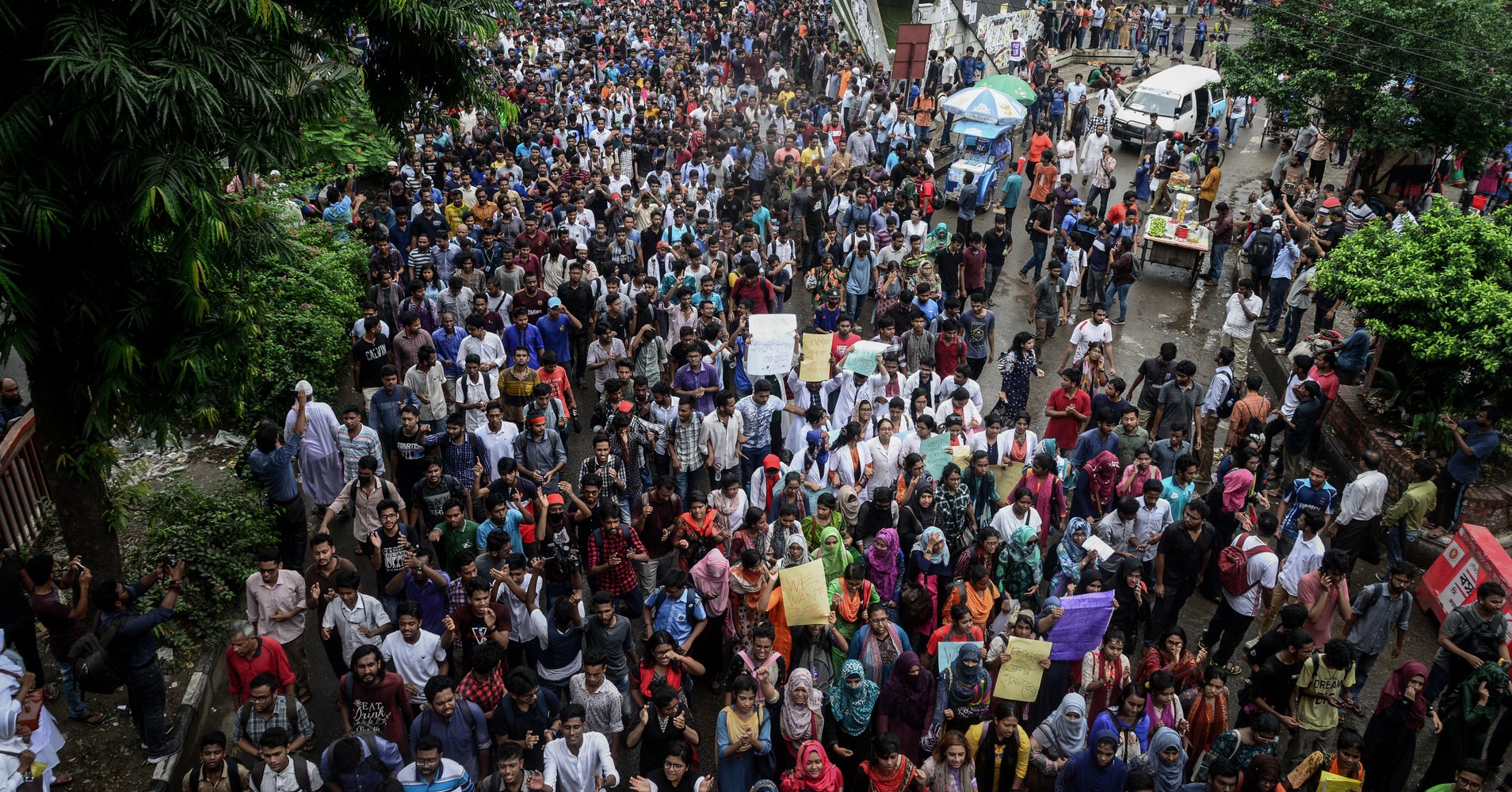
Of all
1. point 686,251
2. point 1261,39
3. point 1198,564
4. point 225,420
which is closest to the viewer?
point 1198,564

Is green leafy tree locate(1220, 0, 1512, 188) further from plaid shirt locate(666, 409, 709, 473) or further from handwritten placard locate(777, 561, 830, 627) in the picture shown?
handwritten placard locate(777, 561, 830, 627)

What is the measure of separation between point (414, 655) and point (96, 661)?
1890mm

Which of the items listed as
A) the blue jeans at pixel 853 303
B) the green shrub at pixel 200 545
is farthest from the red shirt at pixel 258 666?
the blue jeans at pixel 853 303

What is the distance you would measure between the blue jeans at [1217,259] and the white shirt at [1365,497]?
7.67m

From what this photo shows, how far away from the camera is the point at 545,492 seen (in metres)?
8.52

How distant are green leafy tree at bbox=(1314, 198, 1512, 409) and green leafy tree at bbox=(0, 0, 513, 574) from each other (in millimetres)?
8566

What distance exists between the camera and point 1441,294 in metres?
10.5

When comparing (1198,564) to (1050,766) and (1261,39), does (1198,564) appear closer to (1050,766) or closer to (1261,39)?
(1050,766)

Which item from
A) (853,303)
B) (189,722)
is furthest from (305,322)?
(853,303)

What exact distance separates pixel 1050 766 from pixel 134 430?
6901mm

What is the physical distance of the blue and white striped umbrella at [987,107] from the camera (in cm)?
1900

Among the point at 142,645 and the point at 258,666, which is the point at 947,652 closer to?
the point at 258,666

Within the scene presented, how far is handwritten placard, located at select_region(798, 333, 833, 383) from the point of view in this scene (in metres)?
10.7

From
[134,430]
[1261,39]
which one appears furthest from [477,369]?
[1261,39]
